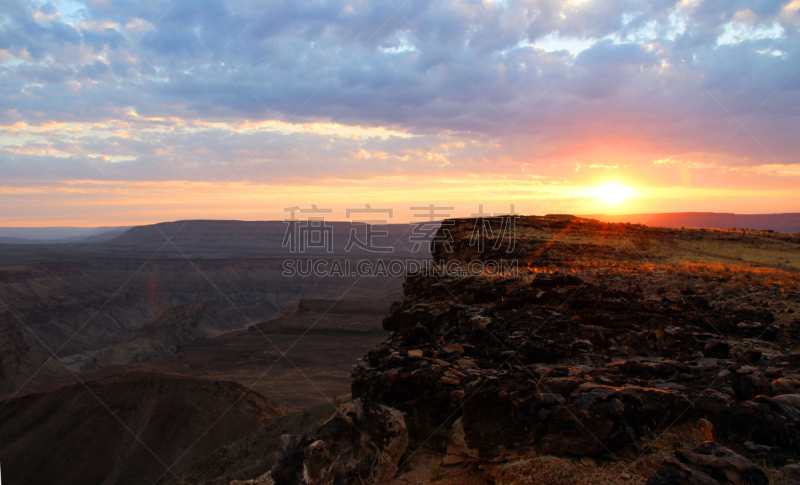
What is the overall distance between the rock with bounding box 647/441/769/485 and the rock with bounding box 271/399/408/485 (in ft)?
12.0

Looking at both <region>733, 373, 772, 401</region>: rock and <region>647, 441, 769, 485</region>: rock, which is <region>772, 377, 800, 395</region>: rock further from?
<region>647, 441, 769, 485</region>: rock

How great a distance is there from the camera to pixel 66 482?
18844 mm

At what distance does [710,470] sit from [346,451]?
4468mm

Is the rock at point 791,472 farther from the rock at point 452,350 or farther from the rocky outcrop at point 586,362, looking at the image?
the rock at point 452,350

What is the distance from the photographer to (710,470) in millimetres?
3939

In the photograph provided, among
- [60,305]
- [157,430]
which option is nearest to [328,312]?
[157,430]

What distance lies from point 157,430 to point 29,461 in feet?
18.0

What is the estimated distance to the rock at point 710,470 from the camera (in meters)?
3.78

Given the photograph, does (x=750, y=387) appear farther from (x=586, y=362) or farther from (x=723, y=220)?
(x=723, y=220)

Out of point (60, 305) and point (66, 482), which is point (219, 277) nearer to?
point (60, 305)

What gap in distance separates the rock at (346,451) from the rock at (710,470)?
3658 mm

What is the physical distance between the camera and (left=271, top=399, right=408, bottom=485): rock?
596 centimetres

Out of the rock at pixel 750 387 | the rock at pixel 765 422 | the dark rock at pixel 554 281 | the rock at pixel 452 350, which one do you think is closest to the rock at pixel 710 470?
the rock at pixel 765 422

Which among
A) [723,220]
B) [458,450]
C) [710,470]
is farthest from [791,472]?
[723,220]
